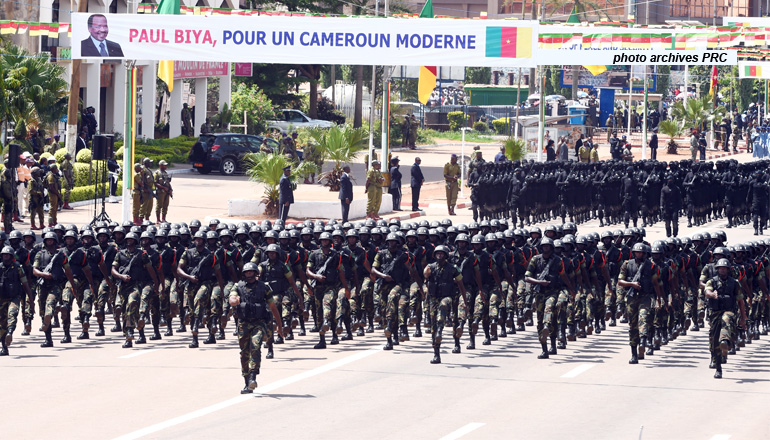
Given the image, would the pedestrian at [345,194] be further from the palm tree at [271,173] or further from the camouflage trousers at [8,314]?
the camouflage trousers at [8,314]

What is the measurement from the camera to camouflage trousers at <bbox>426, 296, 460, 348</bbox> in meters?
17.7

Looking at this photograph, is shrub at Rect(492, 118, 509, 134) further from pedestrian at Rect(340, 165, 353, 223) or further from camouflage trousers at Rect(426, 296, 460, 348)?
camouflage trousers at Rect(426, 296, 460, 348)

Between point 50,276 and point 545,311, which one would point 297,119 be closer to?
point 50,276

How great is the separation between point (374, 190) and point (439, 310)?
1640cm

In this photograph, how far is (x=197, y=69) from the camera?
176ft

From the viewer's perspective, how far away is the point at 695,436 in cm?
1360

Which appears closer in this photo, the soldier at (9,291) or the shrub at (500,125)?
the soldier at (9,291)

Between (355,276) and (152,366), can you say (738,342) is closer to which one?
(355,276)

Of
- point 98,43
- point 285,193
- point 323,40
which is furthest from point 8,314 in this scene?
point 323,40

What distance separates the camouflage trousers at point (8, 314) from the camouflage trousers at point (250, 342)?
13.1ft

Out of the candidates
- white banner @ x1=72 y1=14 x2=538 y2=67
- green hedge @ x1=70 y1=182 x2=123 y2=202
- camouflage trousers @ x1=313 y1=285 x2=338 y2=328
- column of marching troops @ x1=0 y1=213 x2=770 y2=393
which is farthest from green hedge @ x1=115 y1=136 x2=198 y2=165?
camouflage trousers @ x1=313 y1=285 x2=338 y2=328

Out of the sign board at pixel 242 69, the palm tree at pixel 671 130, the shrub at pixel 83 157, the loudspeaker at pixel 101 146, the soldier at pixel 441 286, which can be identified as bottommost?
the soldier at pixel 441 286

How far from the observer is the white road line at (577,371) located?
17.1 meters

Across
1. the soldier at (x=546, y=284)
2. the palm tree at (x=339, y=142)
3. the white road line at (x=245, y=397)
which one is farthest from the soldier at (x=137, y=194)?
the soldier at (x=546, y=284)
